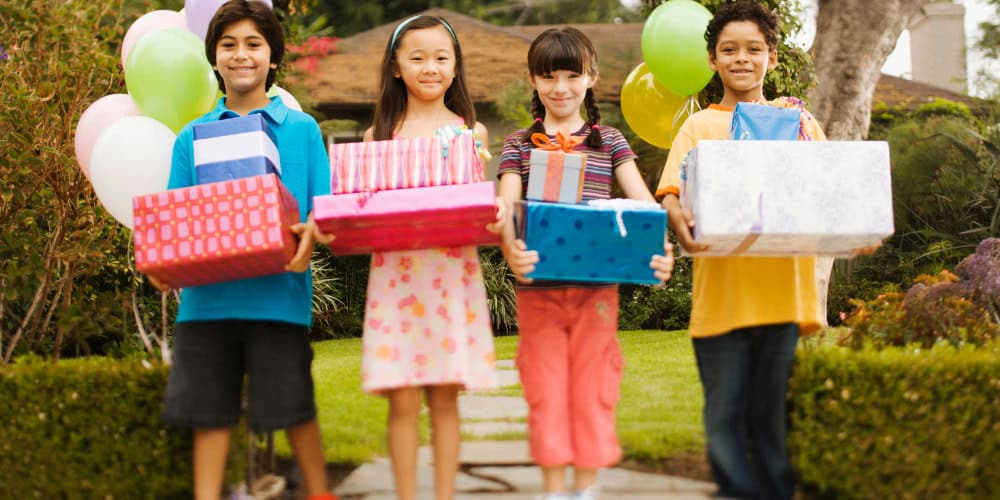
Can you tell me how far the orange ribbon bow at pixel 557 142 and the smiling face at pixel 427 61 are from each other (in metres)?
0.39

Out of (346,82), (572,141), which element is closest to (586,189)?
(572,141)

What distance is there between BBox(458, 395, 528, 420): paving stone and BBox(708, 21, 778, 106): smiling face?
1.96 metres

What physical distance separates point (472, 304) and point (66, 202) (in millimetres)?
3104

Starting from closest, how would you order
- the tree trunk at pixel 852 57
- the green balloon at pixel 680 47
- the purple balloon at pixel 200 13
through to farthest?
the purple balloon at pixel 200 13 < the green balloon at pixel 680 47 < the tree trunk at pixel 852 57

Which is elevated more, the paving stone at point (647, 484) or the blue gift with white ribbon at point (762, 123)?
the blue gift with white ribbon at point (762, 123)

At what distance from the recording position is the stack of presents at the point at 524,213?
2.94m

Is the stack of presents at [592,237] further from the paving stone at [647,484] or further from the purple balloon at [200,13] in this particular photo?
the purple balloon at [200,13]

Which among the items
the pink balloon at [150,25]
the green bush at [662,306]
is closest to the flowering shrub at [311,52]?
the green bush at [662,306]

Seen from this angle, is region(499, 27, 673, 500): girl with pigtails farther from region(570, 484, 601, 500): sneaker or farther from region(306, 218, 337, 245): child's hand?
region(306, 218, 337, 245): child's hand

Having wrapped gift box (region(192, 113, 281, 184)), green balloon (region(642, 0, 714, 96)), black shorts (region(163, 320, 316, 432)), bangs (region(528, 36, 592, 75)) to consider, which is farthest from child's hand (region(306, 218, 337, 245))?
green balloon (region(642, 0, 714, 96))

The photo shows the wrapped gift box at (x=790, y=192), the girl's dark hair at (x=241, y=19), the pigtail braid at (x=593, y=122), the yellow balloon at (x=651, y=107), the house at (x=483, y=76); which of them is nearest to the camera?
the wrapped gift box at (x=790, y=192)

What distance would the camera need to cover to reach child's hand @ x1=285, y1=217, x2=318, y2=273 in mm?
3078

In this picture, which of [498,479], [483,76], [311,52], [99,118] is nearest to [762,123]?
[498,479]

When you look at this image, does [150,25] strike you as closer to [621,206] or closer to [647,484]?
[621,206]
